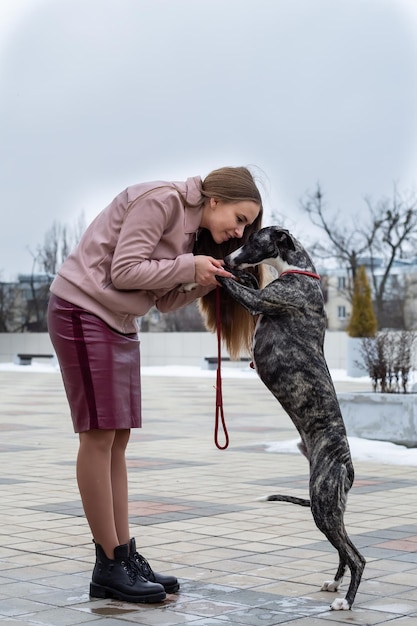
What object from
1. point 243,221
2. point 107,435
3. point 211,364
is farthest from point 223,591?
point 211,364

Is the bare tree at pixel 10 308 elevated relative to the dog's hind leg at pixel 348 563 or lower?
elevated

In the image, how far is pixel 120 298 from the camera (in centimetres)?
392

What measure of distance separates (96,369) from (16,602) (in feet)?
3.19

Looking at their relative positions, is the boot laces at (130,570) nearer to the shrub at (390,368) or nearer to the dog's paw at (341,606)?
the dog's paw at (341,606)

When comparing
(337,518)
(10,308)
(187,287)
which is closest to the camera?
(337,518)

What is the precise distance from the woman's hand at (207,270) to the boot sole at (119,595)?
1.26 meters

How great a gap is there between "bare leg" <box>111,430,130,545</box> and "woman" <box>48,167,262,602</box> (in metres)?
0.01

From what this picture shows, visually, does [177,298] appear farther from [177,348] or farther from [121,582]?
[177,348]

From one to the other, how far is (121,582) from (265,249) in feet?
4.73

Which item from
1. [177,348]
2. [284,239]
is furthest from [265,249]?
[177,348]

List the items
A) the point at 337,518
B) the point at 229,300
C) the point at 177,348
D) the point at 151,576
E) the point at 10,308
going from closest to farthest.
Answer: the point at 337,518 → the point at 151,576 → the point at 229,300 → the point at 177,348 → the point at 10,308

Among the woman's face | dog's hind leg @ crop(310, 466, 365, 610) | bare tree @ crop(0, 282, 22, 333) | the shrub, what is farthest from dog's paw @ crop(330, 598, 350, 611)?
bare tree @ crop(0, 282, 22, 333)

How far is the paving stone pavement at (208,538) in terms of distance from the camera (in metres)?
3.79

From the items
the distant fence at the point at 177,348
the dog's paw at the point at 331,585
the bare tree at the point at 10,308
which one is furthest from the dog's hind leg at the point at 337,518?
the bare tree at the point at 10,308
